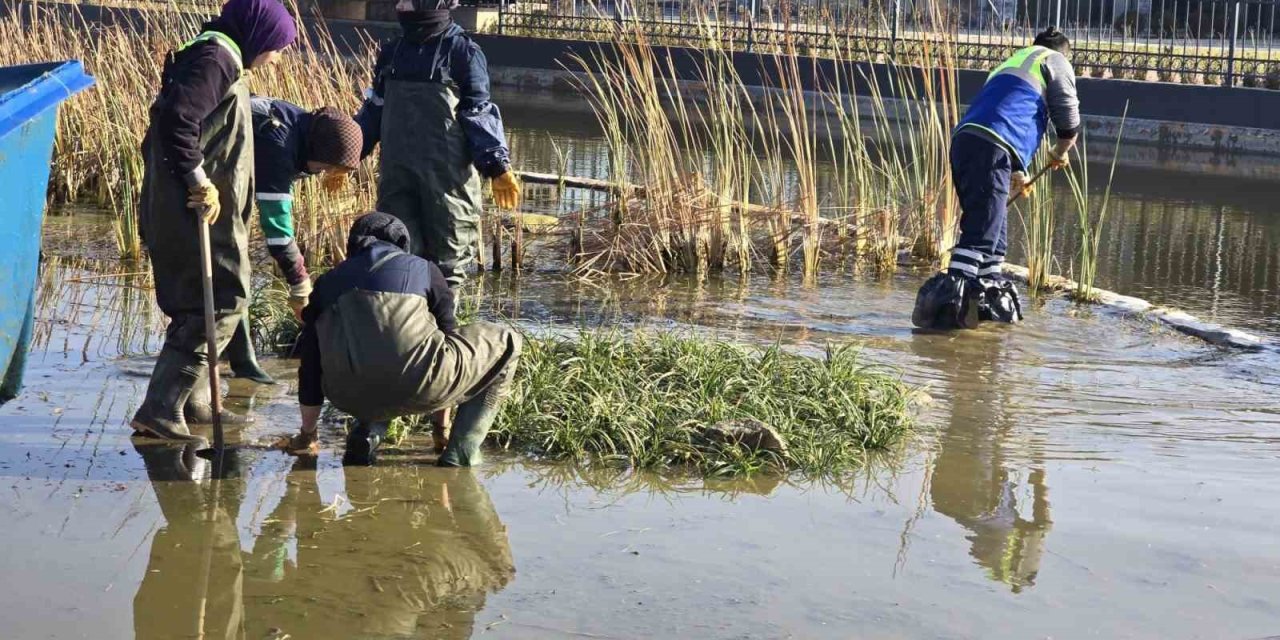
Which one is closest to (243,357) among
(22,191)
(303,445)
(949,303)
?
(303,445)

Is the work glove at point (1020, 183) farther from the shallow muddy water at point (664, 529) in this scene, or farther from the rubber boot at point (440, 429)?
the rubber boot at point (440, 429)

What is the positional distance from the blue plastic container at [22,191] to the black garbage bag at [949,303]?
4103mm

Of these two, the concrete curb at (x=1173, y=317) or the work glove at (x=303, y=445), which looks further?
the concrete curb at (x=1173, y=317)

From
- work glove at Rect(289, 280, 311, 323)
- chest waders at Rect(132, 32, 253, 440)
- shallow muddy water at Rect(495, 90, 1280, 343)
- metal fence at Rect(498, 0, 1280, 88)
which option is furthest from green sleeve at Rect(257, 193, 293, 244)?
metal fence at Rect(498, 0, 1280, 88)

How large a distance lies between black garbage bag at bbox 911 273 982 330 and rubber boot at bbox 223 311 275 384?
10.9ft

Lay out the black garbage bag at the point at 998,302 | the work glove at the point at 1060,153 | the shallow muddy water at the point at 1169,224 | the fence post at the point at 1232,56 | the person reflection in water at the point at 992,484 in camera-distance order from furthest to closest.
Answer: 1. the fence post at the point at 1232,56
2. the shallow muddy water at the point at 1169,224
3. the work glove at the point at 1060,153
4. the black garbage bag at the point at 998,302
5. the person reflection in water at the point at 992,484

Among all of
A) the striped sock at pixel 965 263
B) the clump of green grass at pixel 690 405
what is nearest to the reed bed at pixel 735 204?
the striped sock at pixel 965 263

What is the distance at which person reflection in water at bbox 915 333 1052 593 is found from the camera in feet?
14.6

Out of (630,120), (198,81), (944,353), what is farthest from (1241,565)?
(630,120)

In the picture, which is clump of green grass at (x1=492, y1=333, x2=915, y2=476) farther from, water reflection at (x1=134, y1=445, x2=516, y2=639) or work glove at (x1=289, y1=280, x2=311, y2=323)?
work glove at (x1=289, y1=280, x2=311, y2=323)

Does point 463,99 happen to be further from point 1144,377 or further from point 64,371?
point 1144,377

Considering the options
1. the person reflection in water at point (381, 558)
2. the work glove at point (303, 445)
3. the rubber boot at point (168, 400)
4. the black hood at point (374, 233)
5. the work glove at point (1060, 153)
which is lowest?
the person reflection in water at point (381, 558)

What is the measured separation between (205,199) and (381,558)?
1.35 metres

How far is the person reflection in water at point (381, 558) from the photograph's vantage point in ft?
12.5
